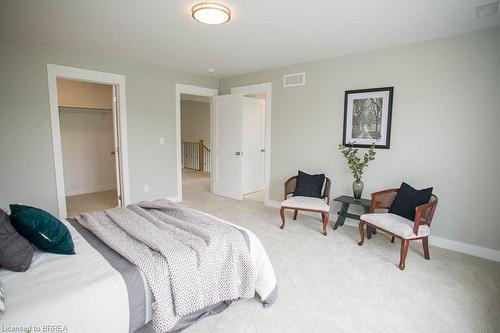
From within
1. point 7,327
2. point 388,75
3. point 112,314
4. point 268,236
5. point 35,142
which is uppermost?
point 388,75

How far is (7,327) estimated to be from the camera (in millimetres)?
1155

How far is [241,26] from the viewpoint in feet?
9.20

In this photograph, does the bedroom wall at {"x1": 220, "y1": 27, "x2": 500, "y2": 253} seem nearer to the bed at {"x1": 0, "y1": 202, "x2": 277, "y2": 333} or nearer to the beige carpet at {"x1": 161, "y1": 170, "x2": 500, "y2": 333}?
the beige carpet at {"x1": 161, "y1": 170, "x2": 500, "y2": 333}

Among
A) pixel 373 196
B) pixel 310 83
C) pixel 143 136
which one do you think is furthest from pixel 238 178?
pixel 373 196

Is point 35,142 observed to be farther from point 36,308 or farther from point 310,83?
point 310,83

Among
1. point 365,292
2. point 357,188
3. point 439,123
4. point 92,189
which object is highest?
point 439,123

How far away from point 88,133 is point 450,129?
613cm

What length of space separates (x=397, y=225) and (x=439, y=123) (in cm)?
137

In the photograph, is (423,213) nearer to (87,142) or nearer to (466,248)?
(466,248)

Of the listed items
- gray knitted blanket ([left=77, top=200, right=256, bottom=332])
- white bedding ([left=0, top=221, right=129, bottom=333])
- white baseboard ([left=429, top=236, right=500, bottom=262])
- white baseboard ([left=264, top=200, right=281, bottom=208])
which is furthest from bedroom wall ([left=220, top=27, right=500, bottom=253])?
white bedding ([left=0, top=221, right=129, bottom=333])

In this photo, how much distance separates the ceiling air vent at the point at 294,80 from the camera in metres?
4.35

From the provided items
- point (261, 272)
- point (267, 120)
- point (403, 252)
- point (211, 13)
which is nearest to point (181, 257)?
point (261, 272)

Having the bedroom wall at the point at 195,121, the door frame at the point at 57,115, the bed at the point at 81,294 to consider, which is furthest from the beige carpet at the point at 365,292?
the bedroom wall at the point at 195,121

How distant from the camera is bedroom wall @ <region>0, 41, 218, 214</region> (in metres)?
3.38
